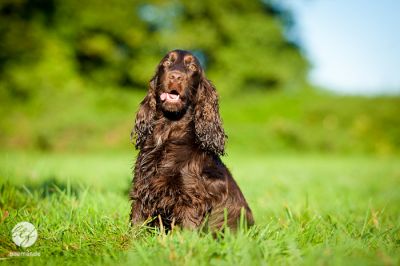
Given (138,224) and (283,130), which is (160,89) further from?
(283,130)

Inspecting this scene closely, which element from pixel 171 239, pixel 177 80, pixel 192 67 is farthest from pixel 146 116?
pixel 171 239

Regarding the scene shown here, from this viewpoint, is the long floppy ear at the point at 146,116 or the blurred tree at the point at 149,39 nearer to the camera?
the long floppy ear at the point at 146,116

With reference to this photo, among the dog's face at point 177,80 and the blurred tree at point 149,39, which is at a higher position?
the blurred tree at point 149,39

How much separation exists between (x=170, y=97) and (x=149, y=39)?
2656 centimetres

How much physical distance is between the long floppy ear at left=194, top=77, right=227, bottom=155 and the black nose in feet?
0.95

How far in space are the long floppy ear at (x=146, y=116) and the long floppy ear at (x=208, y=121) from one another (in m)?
0.35

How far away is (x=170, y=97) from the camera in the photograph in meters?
3.50

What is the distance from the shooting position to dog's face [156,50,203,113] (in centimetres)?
348

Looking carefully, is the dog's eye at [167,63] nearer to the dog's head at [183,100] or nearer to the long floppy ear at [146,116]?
the dog's head at [183,100]

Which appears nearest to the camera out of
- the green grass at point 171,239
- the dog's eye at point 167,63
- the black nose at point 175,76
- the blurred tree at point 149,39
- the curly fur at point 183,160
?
the green grass at point 171,239

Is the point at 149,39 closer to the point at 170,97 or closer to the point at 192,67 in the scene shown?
the point at 192,67

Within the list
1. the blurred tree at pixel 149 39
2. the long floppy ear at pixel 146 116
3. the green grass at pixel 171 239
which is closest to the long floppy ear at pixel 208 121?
the long floppy ear at pixel 146 116

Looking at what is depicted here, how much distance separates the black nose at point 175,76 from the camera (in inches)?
137

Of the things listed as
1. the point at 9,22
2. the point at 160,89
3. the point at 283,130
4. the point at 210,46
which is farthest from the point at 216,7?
the point at 160,89
